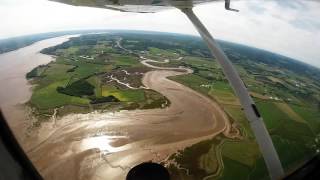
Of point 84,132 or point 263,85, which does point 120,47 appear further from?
point 84,132

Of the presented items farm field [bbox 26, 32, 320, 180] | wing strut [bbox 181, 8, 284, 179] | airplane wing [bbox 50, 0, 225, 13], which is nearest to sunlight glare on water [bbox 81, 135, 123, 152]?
farm field [bbox 26, 32, 320, 180]

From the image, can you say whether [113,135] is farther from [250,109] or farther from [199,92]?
[250,109]

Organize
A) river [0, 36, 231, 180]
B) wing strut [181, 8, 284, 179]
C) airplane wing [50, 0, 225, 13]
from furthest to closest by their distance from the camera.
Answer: river [0, 36, 231, 180] < wing strut [181, 8, 284, 179] < airplane wing [50, 0, 225, 13]

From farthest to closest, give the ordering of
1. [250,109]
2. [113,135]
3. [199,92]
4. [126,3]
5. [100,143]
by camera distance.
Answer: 1. [199,92]
2. [113,135]
3. [100,143]
4. [250,109]
5. [126,3]

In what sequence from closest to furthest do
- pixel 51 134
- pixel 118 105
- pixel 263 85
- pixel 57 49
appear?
pixel 51 134
pixel 118 105
pixel 263 85
pixel 57 49

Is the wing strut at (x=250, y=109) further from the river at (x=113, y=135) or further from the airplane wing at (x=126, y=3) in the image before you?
the river at (x=113, y=135)

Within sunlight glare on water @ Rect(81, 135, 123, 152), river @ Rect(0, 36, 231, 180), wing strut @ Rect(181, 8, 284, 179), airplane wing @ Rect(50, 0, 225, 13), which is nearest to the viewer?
airplane wing @ Rect(50, 0, 225, 13)

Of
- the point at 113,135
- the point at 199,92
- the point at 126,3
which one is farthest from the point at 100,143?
the point at 126,3

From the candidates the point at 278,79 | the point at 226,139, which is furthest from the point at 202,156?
the point at 278,79

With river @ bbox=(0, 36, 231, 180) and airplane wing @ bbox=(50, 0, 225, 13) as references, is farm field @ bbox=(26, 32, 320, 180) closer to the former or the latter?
river @ bbox=(0, 36, 231, 180)
